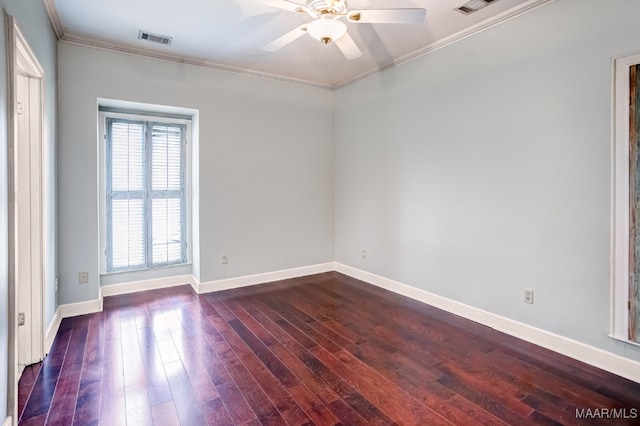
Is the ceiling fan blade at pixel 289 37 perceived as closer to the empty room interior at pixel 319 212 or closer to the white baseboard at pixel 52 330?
the empty room interior at pixel 319 212

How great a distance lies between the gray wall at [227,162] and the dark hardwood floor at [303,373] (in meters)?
0.89

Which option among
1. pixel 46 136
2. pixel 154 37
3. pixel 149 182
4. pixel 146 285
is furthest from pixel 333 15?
pixel 146 285

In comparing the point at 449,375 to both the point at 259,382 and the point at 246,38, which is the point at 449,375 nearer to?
the point at 259,382

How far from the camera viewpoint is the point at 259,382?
232 centimetres

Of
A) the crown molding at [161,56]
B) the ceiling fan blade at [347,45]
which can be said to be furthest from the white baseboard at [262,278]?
the ceiling fan blade at [347,45]

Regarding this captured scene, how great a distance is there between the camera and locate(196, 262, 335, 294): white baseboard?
14.0 feet

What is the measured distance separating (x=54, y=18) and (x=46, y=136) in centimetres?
106

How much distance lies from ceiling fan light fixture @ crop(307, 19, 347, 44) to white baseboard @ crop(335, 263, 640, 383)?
2.66m

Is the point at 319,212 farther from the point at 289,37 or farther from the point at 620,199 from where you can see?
the point at 620,199

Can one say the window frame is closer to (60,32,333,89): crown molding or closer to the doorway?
(60,32,333,89): crown molding

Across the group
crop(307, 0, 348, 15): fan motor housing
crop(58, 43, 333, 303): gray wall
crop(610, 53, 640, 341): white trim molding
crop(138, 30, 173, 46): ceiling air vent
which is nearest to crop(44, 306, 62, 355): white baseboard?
crop(58, 43, 333, 303): gray wall

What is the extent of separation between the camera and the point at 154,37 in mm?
3443

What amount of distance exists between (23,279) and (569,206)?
156 inches

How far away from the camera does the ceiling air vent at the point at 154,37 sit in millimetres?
3373
